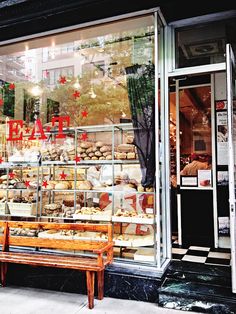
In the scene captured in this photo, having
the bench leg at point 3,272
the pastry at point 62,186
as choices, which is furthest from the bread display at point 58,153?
the bench leg at point 3,272

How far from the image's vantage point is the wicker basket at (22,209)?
168 inches

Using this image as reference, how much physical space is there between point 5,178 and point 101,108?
1.82m

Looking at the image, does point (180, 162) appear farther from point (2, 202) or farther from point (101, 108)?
point (2, 202)

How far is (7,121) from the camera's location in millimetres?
4758

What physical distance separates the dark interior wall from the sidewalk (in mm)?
3169

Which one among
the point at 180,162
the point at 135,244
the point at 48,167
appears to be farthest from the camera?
the point at 180,162

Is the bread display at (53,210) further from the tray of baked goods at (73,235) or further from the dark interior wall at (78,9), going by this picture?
the dark interior wall at (78,9)

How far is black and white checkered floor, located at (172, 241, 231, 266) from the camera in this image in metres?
3.91

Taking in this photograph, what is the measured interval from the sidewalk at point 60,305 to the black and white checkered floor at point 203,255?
1.15 meters

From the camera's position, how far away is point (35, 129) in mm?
4527

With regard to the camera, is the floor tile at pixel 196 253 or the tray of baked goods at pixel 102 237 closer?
the tray of baked goods at pixel 102 237

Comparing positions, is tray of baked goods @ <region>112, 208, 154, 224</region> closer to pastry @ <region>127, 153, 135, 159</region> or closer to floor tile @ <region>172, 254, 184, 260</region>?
pastry @ <region>127, 153, 135, 159</region>

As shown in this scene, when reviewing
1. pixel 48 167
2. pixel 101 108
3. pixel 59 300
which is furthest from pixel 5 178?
pixel 59 300

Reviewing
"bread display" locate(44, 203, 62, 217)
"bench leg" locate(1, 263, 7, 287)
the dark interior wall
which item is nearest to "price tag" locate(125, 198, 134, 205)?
"bread display" locate(44, 203, 62, 217)
